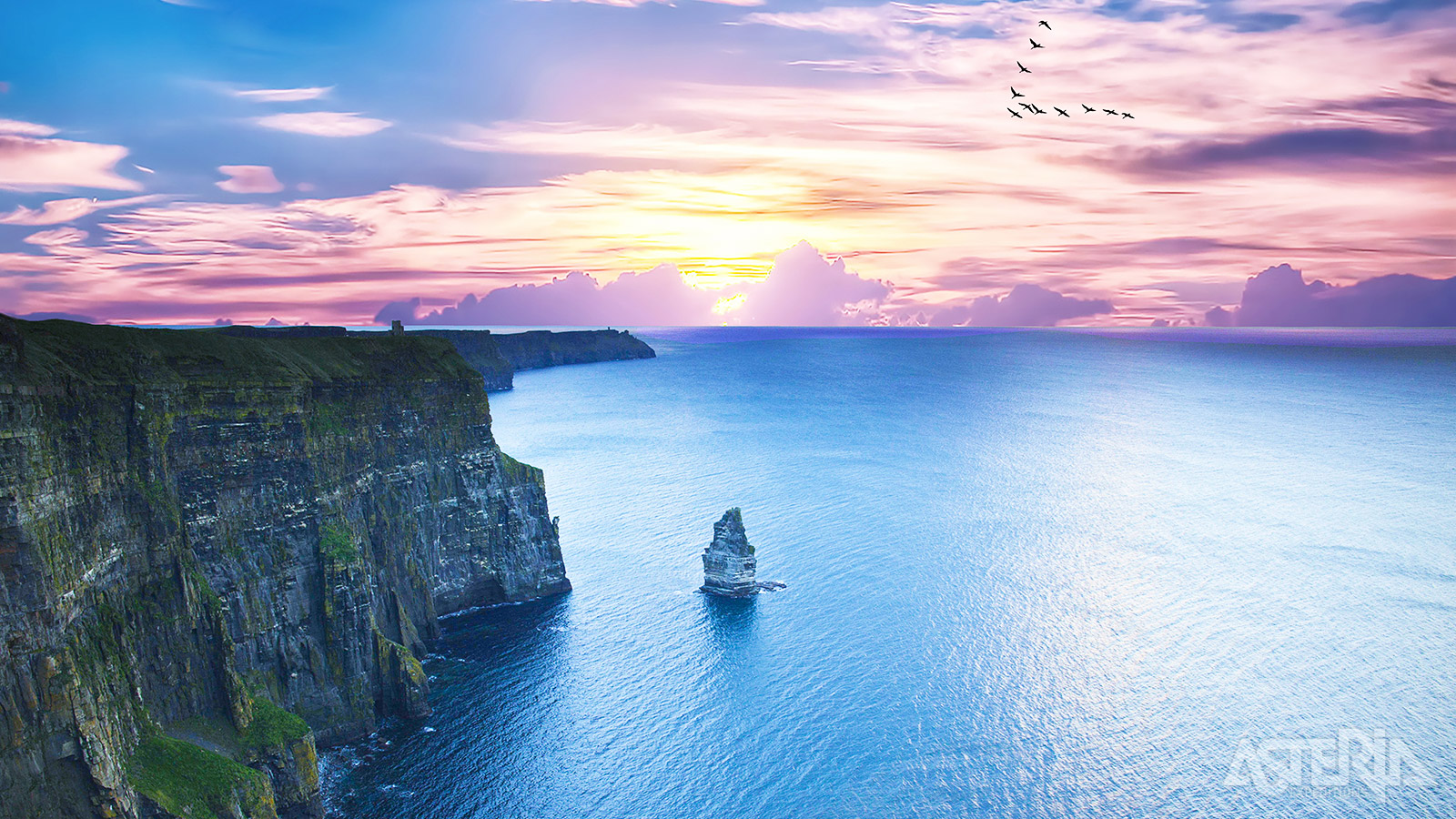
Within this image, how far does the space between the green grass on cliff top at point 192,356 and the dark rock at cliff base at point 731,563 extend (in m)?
37.2

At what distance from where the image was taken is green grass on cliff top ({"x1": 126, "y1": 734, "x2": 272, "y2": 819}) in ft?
150

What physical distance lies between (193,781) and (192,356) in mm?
28305

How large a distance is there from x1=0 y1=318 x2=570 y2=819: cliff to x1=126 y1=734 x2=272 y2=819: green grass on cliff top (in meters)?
0.11

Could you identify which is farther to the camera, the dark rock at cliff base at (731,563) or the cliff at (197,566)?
the dark rock at cliff base at (731,563)

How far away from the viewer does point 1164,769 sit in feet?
219

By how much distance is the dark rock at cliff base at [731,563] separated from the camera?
333 ft

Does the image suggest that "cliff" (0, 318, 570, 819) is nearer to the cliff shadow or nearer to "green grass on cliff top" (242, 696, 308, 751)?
"green grass on cliff top" (242, 696, 308, 751)

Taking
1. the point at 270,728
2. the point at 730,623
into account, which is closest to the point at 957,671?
the point at 730,623

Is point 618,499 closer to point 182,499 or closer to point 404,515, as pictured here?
point 404,515

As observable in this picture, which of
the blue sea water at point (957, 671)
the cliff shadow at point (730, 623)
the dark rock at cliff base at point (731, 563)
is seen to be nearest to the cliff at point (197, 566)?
the blue sea water at point (957, 671)

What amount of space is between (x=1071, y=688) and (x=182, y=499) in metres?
74.9

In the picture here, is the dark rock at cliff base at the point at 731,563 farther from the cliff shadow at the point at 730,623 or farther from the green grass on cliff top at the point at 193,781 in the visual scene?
the green grass on cliff top at the point at 193,781

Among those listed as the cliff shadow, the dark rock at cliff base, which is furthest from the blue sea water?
the dark rock at cliff base

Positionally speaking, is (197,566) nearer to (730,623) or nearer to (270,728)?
(270,728)
